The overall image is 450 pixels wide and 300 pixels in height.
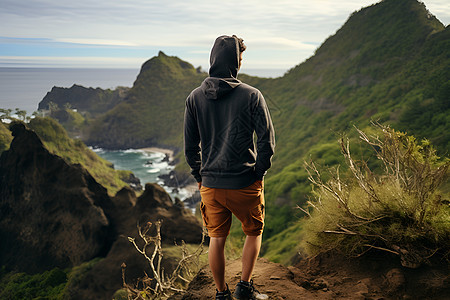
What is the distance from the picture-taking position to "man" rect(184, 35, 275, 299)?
A: 307 centimetres

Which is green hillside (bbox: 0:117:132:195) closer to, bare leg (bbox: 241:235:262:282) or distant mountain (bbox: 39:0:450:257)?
distant mountain (bbox: 39:0:450:257)

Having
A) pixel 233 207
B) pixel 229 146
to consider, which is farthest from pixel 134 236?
pixel 229 146

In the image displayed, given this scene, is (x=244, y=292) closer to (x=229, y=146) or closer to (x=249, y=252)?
(x=249, y=252)

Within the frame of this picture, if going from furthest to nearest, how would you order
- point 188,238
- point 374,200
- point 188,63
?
1. point 188,63
2. point 188,238
3. point 374,200

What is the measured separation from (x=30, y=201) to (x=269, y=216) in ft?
63.3

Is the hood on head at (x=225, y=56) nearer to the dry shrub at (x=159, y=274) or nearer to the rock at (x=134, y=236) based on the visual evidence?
the dry shrub at (x=159, y=274)

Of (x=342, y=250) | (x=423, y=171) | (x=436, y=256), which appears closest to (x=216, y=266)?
(x=342, y=250)

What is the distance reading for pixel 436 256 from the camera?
3535mm

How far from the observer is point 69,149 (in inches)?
2525

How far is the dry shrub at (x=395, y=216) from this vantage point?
355cm

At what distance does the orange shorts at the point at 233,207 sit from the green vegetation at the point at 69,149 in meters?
59.7

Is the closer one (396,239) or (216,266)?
(216,266)

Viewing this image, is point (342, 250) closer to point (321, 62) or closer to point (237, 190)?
point (237, 190)

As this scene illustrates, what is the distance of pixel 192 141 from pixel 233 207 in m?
0.84
